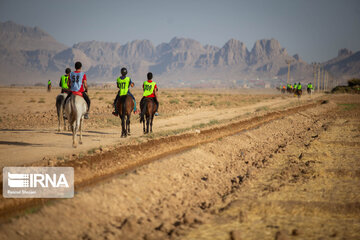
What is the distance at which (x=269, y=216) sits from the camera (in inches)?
245

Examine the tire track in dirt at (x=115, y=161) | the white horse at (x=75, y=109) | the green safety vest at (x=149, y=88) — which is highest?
the green safety vest at (x=149, y=88)

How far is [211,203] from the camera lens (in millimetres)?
7020

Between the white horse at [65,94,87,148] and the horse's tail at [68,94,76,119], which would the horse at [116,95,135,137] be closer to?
the white horse at [65,94,87,148]

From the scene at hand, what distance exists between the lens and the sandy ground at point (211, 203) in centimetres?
551

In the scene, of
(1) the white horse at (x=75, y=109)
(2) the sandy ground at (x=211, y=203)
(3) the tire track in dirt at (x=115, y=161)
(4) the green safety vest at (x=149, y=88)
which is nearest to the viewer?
(2) the sandy ground at (x=211, y=203)

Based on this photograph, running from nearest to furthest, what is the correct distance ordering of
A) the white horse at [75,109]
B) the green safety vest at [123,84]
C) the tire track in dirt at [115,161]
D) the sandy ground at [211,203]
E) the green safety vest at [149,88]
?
the sandy ground at [211,203], the tire track in dirt at [115,161], the white horse at [75,109], the green safety vest at [123,84], the green safety vest at [149,88]

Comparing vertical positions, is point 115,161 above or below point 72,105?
below

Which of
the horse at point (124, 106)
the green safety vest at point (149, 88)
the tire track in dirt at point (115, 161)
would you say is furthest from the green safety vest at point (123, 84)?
the tire track in dirt at point (115, 161)

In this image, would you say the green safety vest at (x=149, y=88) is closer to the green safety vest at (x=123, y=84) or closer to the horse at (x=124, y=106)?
the horse at (x=124, y=106)

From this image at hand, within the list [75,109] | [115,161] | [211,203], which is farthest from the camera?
[75,109]

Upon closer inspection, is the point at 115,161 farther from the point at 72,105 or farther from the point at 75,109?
the point at 72,105

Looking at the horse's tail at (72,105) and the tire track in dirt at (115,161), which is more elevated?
the horse's tail at (72,105)

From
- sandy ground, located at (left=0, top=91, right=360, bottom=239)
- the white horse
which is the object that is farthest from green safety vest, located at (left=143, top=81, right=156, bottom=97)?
sandy ground, located at (left=0, top=91, right=360, bottom=239)

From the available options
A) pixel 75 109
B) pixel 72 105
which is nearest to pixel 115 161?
pixel 75 109
